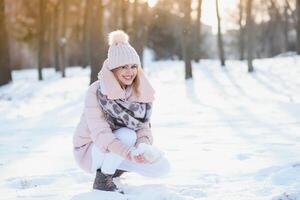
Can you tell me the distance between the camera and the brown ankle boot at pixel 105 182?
14.9ft

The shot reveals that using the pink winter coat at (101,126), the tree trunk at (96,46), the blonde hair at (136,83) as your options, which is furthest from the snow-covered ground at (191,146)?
the tree trunk at (96,46)

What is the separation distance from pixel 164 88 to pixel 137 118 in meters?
13.3

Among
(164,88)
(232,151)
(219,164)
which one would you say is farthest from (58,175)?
(164,88)

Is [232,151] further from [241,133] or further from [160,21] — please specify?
[160,21]

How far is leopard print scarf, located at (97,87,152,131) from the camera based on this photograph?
454 cm

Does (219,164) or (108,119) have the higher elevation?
(108,119)

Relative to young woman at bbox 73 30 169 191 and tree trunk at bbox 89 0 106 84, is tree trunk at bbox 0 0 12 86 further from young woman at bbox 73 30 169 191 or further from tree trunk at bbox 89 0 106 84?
young woman at bbox 73 30 169 191

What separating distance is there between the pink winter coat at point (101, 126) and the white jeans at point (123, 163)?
79 mm

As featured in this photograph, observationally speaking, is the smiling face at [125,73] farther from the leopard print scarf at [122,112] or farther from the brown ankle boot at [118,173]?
the brown ankle boot at [118,173]

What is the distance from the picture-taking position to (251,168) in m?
5.41

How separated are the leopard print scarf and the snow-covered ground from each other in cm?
56

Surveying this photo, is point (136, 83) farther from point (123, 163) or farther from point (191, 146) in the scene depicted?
point (191, 146)

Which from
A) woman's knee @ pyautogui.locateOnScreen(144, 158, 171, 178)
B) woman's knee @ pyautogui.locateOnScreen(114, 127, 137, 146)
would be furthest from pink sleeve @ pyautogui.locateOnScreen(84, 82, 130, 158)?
woman's knee @ pyautogui.locateOnScreen(144, 158, 171, 178)

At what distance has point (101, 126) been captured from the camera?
4.48 m
